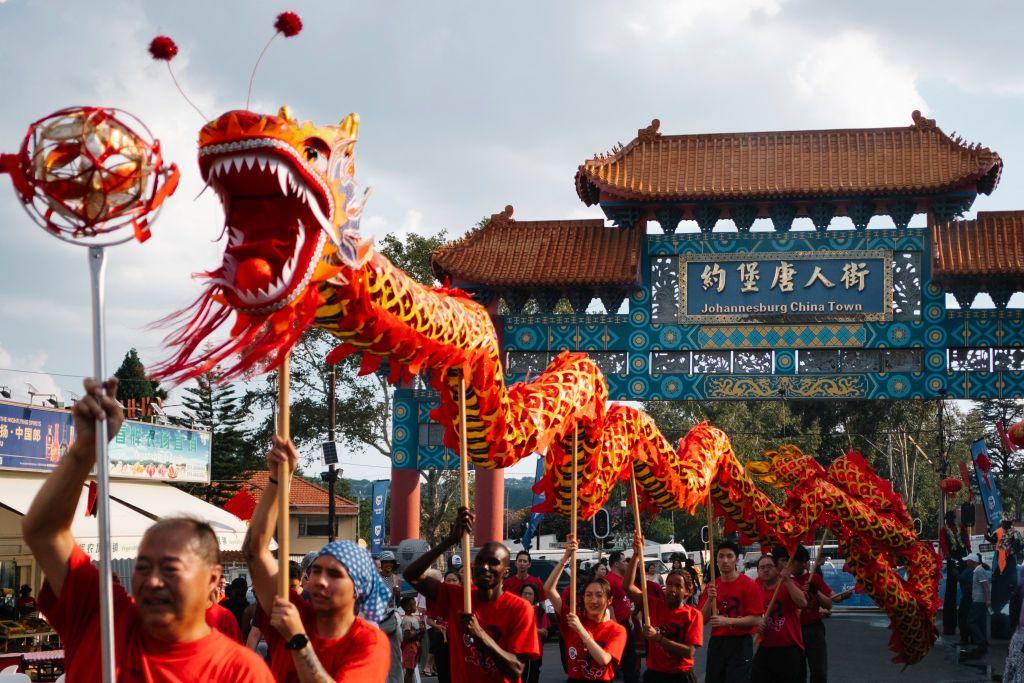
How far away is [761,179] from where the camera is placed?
1945 cm

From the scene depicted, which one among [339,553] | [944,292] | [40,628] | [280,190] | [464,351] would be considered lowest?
[40,628]

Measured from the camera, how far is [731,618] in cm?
796

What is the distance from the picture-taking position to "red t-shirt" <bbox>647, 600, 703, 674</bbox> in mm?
7141

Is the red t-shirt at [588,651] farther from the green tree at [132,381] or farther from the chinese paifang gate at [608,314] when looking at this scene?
the green tree at [132,381]

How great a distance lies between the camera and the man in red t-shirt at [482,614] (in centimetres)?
540

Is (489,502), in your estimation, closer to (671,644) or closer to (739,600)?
(739,600)

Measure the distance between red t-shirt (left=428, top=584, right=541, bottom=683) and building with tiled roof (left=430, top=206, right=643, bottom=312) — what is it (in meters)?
13.8

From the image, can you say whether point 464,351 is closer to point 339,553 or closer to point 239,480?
point 339,553

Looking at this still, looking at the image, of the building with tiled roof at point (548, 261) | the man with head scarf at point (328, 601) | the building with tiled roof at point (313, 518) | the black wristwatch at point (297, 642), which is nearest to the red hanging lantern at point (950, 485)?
the building with tiled roof at point (548, 261)

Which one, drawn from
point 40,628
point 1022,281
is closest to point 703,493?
point 40,628

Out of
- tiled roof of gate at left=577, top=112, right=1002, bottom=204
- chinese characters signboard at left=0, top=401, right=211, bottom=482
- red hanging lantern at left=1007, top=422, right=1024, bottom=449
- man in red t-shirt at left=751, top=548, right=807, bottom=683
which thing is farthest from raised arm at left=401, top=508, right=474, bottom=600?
tiled roof of gate at left=577, top=112, right=1002, bottom=204

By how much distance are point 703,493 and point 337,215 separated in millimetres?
6078

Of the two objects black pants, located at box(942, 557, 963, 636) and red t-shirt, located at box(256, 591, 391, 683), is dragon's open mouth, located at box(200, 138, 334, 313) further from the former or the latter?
black pants, located at box(942, 557, 963, 636)

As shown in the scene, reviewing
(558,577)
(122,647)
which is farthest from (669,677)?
(122,647)
